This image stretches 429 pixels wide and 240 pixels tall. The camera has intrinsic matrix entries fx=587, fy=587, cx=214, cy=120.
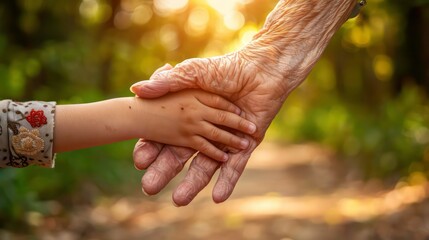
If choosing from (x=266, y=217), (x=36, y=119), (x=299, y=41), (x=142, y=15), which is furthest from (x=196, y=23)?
(x=36, y=119)

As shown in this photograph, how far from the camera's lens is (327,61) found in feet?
33.2

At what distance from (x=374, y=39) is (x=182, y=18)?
3.70 meters

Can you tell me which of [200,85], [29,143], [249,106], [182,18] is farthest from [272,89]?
[182,18]

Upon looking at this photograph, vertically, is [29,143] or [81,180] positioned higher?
[29,143]

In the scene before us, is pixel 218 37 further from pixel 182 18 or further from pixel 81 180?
pixel 81 180

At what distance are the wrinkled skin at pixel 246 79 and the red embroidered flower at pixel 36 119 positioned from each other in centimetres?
35

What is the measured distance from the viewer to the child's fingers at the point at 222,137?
2178 mm

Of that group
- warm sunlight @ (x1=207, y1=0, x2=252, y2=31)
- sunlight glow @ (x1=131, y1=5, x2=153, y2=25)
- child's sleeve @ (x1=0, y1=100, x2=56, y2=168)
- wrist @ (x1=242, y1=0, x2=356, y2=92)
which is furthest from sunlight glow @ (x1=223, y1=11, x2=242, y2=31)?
sunlight glow @ (x1=131, y1=5, x2=153, y2=25)

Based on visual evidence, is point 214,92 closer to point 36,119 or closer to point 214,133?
point 214,133

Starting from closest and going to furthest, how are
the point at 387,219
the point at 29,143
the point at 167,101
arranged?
the point at 29,143
the point at 167,101
the point at 387,219

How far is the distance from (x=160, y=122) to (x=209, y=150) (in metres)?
0.22

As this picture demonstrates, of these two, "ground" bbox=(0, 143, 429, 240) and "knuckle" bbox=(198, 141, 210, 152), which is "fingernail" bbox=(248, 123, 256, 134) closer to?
"knuckle" bbox=(198, 141, 210, 152)

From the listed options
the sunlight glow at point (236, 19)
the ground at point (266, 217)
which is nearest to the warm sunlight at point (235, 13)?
the sunlight glow at point (236, 19)

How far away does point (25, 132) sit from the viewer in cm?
196
